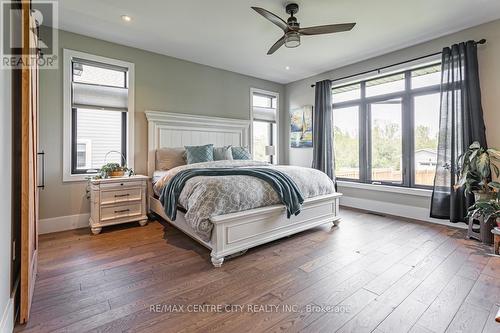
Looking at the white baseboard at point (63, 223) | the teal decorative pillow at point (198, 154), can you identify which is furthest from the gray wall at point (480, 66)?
the white baseboard at point (63, 223)

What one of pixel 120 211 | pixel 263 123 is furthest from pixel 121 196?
pixel 263 123

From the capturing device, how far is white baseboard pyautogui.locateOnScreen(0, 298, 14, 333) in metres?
1.33

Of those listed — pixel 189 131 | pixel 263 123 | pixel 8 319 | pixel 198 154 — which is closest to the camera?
pixel 8 319

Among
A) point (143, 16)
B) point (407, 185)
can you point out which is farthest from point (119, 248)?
point (407, 185)

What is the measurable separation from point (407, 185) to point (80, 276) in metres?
4.68

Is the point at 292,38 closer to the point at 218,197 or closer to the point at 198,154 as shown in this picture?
the point at 218,197

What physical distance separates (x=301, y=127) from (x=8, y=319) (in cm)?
546

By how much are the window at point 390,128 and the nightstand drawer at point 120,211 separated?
3.93 metres

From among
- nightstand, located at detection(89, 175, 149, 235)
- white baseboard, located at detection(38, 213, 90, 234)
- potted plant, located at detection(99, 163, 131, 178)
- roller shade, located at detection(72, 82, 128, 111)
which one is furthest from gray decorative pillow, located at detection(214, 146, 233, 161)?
white baseboard, located at detection(38, 213, 90, 234)

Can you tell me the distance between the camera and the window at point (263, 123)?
18.9 ft

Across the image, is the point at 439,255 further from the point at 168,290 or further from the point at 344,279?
the point at 168,290

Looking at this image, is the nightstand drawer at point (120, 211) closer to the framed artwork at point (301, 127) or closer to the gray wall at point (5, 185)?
the gray wall at point (5, 185)

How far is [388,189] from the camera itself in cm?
432

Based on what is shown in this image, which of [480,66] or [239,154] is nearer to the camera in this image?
[480,66]
